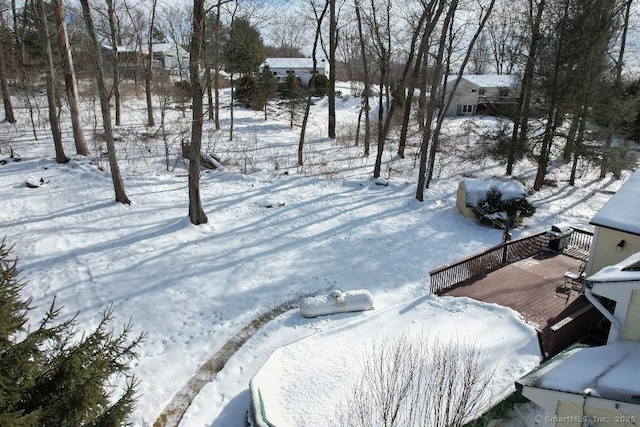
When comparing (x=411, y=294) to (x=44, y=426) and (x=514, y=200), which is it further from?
(x=44, y=426)

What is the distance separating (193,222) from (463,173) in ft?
49.1

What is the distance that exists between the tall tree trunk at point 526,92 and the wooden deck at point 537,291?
30.3 ft

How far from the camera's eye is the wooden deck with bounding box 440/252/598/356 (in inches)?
377

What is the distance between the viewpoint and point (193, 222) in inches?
535

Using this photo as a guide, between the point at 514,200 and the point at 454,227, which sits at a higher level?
the point at 514,200

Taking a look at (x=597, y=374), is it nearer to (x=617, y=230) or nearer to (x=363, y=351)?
(x=363, y=351)

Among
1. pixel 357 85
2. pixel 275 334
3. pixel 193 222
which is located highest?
pixel 357 85

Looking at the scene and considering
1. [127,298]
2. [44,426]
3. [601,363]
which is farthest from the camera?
[127,298]

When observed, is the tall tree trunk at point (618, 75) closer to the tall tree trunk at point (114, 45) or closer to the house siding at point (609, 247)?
the house siding at point (609, 247)

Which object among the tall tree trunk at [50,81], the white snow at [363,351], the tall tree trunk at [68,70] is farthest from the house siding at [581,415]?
the tall tree trunk at [68,70]

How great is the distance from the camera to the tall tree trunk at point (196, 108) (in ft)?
38.0

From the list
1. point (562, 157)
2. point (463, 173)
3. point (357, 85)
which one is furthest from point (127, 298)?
point (357, 85)

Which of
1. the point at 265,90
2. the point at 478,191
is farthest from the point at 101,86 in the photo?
the point at 265,90

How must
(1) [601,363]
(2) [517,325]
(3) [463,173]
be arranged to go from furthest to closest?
(3) [463,173] → (2) [517,325] → (1) [601,363]
